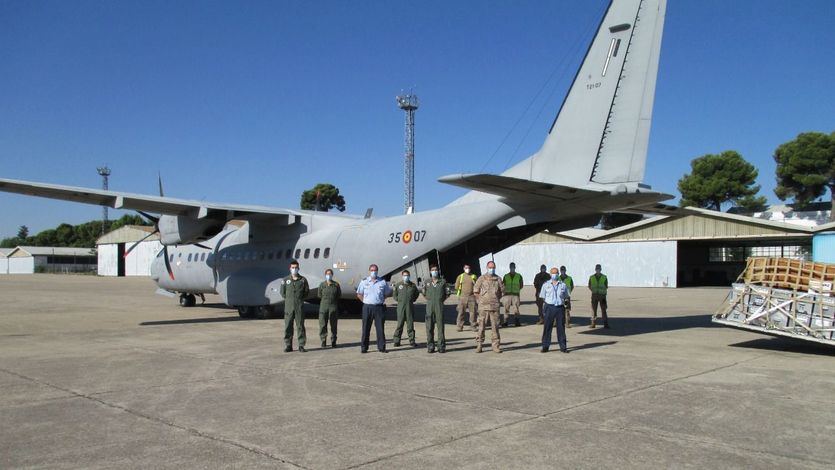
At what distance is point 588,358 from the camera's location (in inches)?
422

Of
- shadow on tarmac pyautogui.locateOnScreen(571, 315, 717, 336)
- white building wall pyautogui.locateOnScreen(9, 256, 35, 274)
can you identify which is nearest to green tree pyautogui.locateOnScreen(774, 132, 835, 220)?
shadow on tarmac pyautogui.locateOnScreen(571, 315, 717, 336)

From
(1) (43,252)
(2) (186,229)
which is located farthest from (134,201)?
(1) (43,252)

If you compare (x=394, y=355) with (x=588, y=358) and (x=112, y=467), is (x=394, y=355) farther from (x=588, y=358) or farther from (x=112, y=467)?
(x=112, y=467)

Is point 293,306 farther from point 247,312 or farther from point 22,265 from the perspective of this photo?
point 22,265

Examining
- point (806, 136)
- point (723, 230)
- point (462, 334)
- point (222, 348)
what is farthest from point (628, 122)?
point (806, 136)

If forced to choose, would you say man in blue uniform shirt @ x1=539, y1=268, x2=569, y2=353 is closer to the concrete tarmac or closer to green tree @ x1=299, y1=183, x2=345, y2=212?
the concrete tarmac

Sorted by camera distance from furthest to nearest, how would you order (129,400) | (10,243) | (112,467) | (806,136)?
(10,243) → (806,136) → (129,400) → (112,467)

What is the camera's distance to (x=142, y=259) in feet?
230

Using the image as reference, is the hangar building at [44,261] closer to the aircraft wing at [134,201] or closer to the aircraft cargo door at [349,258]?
the aircraft wing at [134,201]

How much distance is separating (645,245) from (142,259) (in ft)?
180

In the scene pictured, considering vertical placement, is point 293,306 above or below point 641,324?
above

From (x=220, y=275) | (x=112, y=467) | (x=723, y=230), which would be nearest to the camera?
(x=112, y=467)

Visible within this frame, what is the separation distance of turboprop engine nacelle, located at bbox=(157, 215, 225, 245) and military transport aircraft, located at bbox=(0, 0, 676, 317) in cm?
3

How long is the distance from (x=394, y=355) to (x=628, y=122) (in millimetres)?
6550
